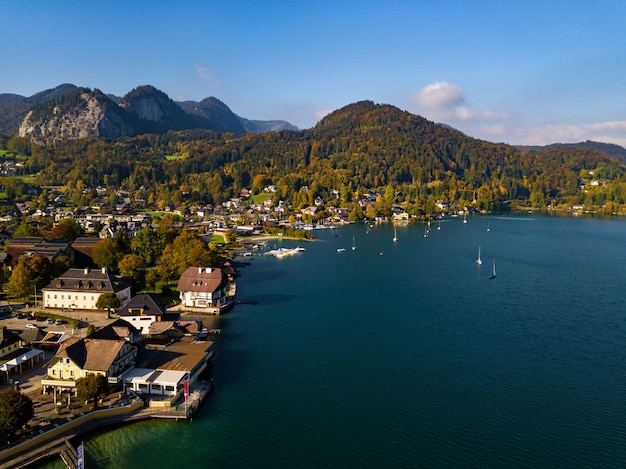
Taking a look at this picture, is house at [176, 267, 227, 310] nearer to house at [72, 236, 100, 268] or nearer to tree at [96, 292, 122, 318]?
tree at [96, 292, 122, 318]

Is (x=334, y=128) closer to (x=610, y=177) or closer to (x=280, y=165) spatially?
(x=280, y=165)

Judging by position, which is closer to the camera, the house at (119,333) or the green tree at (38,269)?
the house at (119,333)

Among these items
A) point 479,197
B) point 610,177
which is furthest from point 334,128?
point 610,177

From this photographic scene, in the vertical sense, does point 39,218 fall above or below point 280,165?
below

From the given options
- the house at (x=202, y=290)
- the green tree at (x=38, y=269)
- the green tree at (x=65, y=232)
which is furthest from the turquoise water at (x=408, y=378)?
the green tree at (x=65, y=232)

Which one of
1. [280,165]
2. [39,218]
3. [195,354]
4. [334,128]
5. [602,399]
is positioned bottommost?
[602,399]

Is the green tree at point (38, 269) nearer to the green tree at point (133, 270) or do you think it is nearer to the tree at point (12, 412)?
the green tree at point (133, 270)
